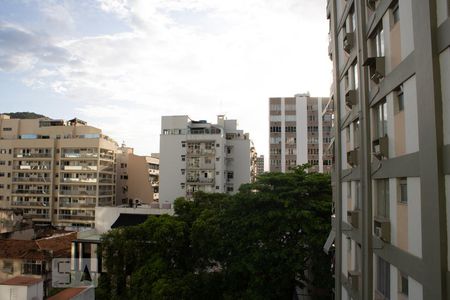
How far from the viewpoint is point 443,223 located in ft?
14.8

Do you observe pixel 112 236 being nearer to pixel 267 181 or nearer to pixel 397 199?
pixel 267 181

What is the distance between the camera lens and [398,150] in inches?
255

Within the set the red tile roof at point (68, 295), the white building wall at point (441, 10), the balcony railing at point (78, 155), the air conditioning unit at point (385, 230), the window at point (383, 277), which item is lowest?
the red tile roof at point (68, 295)

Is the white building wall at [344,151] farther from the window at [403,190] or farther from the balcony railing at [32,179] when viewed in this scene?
the balcony railing at [32,179]

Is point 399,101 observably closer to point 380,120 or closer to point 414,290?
point 380,120

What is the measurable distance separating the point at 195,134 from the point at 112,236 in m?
25.9

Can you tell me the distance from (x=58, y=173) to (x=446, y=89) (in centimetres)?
5198

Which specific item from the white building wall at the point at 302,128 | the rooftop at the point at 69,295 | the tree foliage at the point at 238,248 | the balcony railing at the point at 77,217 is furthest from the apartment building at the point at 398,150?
the balcony railing at the point at 77,217

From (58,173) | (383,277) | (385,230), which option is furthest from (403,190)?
(58,173)

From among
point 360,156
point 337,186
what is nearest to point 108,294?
point 337,186

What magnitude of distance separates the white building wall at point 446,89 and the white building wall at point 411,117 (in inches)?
37.6

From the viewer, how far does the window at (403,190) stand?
6324 mm

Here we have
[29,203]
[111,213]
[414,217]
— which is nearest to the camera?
[414,217]

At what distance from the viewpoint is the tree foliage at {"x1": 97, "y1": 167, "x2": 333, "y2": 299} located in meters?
14.4
